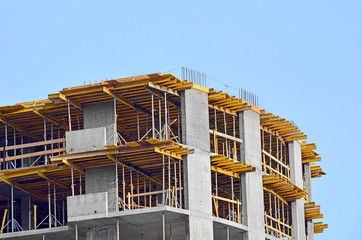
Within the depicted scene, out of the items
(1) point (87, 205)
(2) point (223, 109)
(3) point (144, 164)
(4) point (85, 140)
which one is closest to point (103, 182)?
(1) point (87, 205)

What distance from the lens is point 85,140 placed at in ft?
259

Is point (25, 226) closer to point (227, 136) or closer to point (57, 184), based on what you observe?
point (57, 184)

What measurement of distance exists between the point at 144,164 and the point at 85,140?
14.3ft

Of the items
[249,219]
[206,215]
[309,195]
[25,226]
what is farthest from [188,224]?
[309,195]

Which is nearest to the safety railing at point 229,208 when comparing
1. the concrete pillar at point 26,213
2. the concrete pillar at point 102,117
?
the concrete pillar at point 102,117

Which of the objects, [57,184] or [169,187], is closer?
[169,187]

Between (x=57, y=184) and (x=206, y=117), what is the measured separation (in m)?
11.6

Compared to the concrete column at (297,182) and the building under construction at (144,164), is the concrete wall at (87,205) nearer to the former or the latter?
the building under construction at (144,164)

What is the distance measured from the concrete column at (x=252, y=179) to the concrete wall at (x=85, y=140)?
11280 mm

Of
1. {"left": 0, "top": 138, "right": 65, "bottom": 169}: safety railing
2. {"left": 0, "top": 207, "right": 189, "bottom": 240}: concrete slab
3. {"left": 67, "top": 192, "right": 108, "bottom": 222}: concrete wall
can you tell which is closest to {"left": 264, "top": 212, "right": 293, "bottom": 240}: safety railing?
{"left": 0, "top": 207, "right": 189, "bottom": 240}: concrete slab

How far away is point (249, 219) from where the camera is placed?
83.2m

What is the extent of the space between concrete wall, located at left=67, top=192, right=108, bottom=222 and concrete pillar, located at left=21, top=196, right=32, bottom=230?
805 cm

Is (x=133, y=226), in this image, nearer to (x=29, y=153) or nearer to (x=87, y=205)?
(x=87, y=205)

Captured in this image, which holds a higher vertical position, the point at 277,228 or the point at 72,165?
the point at 72,165
